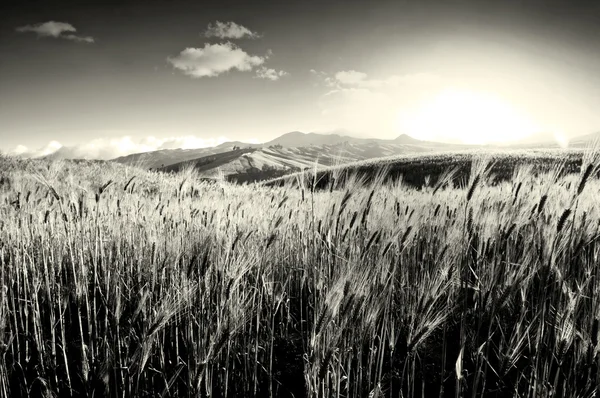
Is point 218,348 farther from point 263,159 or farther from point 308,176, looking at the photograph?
point 263,159

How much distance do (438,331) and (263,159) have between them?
10115cm

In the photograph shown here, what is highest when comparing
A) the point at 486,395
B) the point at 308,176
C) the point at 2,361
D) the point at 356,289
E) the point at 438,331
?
the point at 308,176

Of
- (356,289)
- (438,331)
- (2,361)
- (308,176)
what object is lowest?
(438,331)

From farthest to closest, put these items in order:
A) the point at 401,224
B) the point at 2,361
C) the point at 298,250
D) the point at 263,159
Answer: the point at 263,159
the point at 298,250
the point at 401,224
the point at 2,361

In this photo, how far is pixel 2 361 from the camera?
5.04 ft

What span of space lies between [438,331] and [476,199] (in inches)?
97.9

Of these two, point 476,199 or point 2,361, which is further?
point 476,199

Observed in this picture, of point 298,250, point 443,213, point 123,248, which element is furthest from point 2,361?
point 443,213

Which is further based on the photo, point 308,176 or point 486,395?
point 308,176

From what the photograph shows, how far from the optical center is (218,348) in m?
1.21

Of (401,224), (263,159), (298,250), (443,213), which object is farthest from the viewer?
(263,159)

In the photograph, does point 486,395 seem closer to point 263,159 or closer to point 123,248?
point 123,248

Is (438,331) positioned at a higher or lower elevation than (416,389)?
higher

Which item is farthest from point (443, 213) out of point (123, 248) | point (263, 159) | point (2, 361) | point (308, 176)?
point (263, 159)
